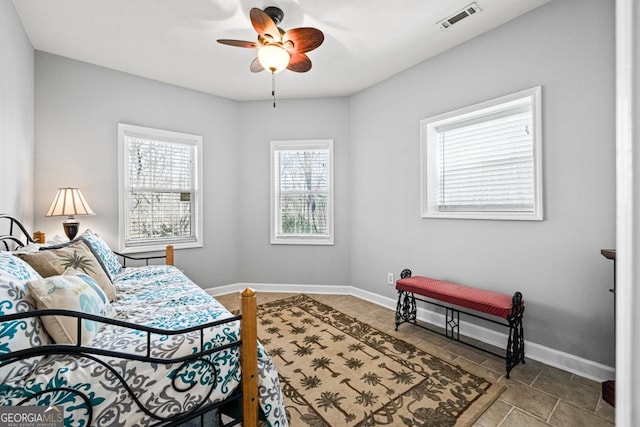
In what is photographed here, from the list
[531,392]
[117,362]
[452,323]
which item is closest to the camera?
[117,362]

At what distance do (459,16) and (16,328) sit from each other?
3.32 m

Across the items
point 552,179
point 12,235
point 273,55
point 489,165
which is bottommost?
point 12,235

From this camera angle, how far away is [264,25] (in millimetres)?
2037

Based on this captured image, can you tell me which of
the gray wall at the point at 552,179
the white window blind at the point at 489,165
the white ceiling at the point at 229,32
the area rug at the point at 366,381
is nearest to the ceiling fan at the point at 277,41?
the white ceiling at the point at 229,32

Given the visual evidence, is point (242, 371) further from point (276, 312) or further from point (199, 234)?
point (199, 234)

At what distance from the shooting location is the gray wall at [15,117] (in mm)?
2111

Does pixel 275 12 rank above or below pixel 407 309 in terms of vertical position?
above

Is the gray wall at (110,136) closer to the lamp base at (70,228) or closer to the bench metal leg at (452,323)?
the lamp base at (70,228)

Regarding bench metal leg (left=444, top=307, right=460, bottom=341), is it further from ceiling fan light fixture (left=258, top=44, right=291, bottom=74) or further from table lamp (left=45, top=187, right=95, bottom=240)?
table lamp (left=45, top=187, right=95, bottom=240)

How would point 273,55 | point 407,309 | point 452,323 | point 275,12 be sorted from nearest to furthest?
1. point 273,55
2. point 275,12
3. point 452,323
4. point 407,309

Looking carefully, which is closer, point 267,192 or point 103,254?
point 103,254

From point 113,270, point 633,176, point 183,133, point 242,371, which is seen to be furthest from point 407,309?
point 183,133

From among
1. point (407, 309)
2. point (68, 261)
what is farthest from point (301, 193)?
point (68, 261)

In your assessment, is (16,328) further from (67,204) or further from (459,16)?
(459,16)
